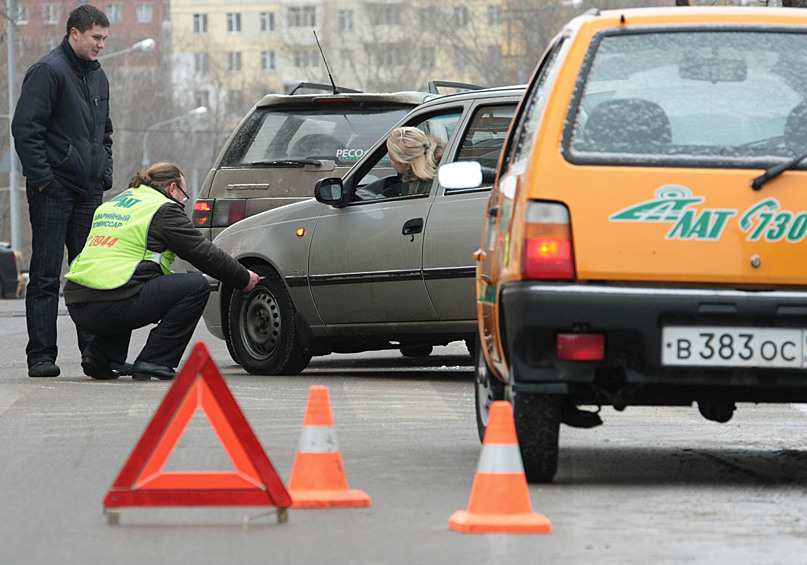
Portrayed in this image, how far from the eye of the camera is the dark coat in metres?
10.5

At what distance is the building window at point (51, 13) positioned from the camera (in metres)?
45.9

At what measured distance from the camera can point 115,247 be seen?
1023 centimetres

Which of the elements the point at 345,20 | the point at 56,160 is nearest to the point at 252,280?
the point at 56,160

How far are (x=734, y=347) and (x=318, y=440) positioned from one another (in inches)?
56.7

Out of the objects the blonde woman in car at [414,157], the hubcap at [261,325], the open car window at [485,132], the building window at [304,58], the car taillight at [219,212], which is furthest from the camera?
the building window at [304,58]

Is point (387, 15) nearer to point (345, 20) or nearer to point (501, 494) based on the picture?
point (345, 20)

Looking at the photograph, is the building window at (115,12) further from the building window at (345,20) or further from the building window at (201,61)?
the building window at (345,20)

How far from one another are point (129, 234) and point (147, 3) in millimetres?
119565

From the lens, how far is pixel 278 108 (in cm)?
1303

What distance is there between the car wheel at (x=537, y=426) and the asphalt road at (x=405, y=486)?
0.13m

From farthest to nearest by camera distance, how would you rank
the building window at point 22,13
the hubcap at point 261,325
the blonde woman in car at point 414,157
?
the building window at point 22,13 < the hubcap at point 261,325 < the blonde woman in car at point 414,157

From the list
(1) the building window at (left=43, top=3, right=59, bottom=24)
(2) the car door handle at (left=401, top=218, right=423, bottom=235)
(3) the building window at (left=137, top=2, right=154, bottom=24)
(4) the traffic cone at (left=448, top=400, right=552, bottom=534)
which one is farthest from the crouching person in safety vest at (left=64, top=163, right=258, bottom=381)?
(3) the building window at (left=137, top=2, right=154, bottom=24)

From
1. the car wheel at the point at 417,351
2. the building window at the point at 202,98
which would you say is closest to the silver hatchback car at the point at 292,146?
the car wheel at the point at 417,351

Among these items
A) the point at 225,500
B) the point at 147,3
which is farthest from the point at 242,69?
the point at 225,500
